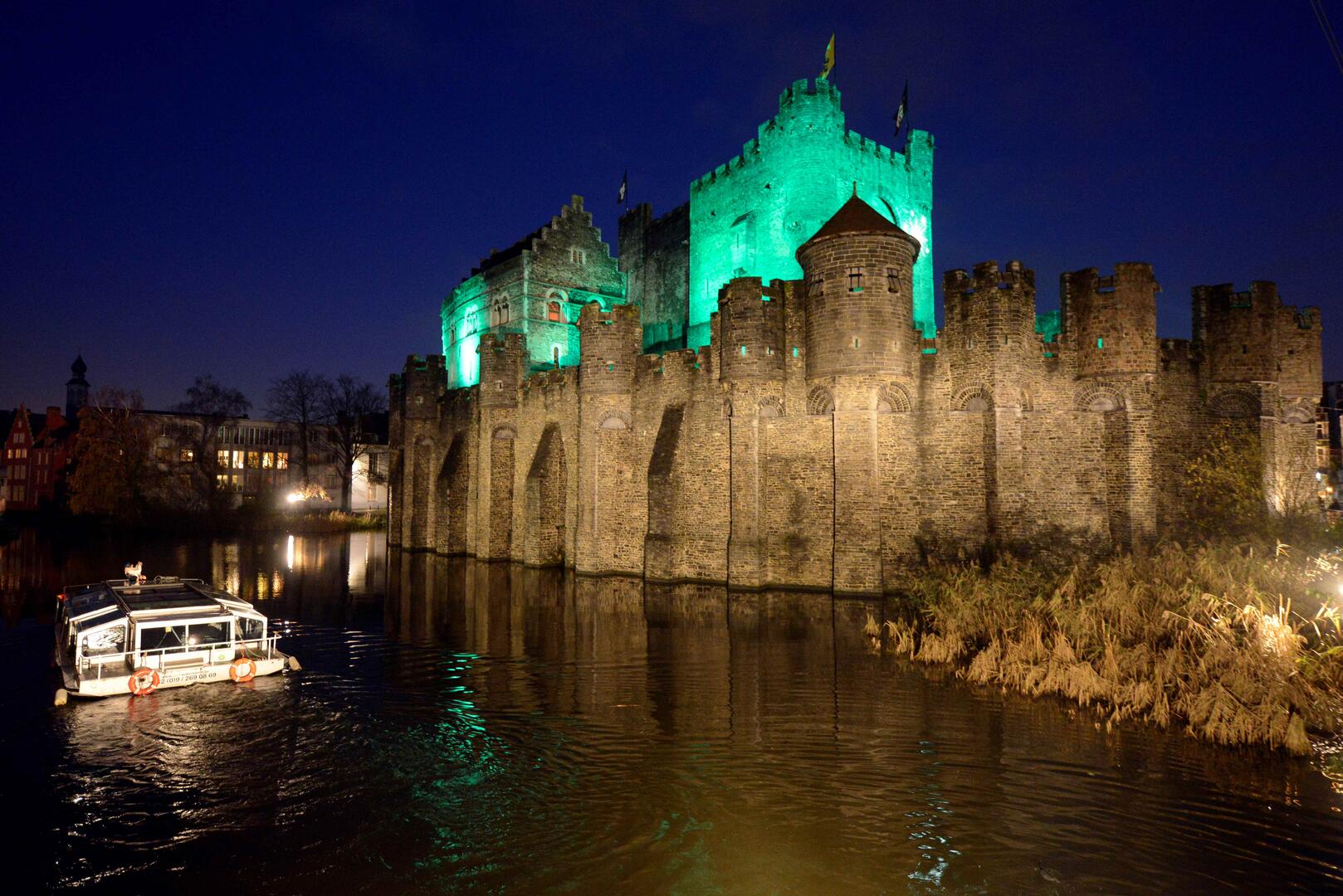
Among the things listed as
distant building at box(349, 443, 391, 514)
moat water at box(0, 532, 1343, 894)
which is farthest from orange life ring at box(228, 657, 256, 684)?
distant building at box(349, 443, 391, 514)

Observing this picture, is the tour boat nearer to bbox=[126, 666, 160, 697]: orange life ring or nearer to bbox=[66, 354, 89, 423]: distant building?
bbox=[126, 666, 160, 697]: orange life ring

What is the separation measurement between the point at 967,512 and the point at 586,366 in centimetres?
1318

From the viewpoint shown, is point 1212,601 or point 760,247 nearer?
point 1212,601

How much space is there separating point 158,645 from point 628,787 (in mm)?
8964

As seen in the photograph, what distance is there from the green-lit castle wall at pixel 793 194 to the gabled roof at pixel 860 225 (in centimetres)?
670

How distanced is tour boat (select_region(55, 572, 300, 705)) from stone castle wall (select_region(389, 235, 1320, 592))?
42.0 ft

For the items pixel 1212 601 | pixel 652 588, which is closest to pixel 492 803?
pixel 1212 601

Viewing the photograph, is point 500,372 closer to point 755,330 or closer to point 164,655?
point 755,330

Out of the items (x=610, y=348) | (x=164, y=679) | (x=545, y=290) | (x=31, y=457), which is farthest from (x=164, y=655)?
(x=31, y=457)

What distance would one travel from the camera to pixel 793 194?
3017 centimetres

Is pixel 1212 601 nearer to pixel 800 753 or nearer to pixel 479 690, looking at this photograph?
pixel 800 753

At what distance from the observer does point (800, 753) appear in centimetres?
902

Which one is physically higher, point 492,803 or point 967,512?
point 967,512

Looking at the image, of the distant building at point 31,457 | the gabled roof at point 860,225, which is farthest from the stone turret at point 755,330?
the distant building at point 31,457
